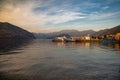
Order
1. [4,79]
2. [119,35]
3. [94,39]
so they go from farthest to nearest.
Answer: [94,39], [119,35], [4,79]

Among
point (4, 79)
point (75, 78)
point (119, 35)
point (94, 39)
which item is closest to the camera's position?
point (4, 79)

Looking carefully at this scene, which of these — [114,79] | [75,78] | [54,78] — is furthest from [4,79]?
[114,79]

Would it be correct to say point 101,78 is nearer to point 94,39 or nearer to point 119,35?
point 119,35

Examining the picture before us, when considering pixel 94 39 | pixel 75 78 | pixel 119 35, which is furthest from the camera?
pixel 94 39

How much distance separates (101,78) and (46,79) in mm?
6401

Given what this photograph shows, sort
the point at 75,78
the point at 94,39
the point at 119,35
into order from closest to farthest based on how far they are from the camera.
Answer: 1. the point at 75,78
2. the point at 119,35
3. the point at 94,39

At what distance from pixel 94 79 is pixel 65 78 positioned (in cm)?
331

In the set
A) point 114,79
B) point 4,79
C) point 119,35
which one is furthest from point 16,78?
point 119,35

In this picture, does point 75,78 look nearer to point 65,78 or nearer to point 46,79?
point 65,78

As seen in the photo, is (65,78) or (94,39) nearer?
(65,78)

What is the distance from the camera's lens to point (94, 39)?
178250 mm

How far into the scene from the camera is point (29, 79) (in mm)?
15734

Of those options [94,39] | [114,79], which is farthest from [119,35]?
[114,79]

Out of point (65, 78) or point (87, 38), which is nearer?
point (65, 78)
